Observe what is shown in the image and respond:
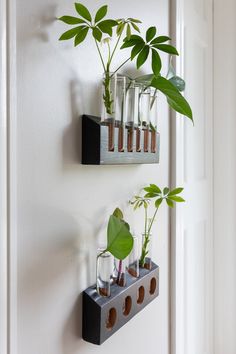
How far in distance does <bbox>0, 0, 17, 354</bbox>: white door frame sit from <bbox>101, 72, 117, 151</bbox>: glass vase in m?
0.27

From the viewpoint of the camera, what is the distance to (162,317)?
4.31 feet

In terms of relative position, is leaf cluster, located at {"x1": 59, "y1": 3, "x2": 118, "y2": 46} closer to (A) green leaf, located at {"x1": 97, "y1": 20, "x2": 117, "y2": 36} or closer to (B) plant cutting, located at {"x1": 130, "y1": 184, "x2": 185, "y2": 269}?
(A) green leaf, located at {"x1": 97, "y1": 20, "x2": 117, "y2": 36}

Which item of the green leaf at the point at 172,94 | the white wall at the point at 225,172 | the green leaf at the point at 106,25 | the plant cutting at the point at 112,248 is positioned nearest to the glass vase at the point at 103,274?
the plant cutting at the point at 112,248

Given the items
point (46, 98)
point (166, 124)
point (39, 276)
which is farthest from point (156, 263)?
point (46, 98)

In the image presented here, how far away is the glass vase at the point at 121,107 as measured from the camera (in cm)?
90

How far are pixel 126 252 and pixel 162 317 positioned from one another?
634 millimetres

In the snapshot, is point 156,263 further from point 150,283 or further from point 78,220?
point 78,220

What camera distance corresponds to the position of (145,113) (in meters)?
1.04

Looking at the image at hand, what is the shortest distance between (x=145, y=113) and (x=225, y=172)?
98 cm

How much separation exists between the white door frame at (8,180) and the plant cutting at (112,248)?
227 mm

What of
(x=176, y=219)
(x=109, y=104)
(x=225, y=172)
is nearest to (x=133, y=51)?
(x=109, y=104)

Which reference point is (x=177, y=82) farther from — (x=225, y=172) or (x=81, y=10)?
(x=225, y=172)

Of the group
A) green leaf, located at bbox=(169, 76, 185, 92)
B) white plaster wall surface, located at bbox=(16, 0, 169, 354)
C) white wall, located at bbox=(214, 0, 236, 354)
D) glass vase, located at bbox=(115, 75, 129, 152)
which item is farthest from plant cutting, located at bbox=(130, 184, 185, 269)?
white wall, located at bbox=(214, 0, 236, 354)

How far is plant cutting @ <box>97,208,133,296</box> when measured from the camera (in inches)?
31.4
